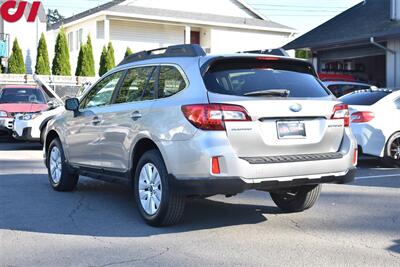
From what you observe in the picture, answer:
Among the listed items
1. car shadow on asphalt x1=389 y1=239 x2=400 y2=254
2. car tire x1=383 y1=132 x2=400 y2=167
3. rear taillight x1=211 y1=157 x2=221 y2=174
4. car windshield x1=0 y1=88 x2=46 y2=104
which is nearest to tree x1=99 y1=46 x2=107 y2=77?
car windshield x1=0 y1=88 x2=46 y2=104

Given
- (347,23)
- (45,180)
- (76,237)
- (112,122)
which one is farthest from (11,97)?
(347,23)

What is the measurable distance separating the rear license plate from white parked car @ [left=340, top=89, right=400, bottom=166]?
4594 millimetres

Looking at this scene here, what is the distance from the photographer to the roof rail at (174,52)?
6076 mm

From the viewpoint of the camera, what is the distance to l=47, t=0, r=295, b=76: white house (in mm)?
34391

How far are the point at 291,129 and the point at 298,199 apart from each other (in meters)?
1.42

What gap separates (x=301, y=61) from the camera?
6.34 meters

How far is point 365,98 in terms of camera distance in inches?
420

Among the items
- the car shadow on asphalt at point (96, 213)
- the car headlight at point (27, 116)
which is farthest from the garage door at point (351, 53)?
the car shadow on asphalt at point (96, 213)

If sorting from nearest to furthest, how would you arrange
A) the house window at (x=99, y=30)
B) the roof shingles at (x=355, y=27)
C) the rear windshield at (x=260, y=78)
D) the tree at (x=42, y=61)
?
the rear windshield at (x=260, y=78), the roof shingles at (x=355, y=27), the tree at (x=42, y=61), the house window at (x=99, y=30)

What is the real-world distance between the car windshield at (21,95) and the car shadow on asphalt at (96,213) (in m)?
7.95

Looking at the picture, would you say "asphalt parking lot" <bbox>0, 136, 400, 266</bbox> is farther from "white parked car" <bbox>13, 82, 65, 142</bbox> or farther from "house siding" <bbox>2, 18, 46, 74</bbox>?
"house siding" <bbox>2, 18, 46, 74</bbox>

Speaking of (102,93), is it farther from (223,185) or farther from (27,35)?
(27,35)

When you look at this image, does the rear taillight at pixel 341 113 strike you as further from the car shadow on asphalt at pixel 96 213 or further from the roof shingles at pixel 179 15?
the roof shingles at pixel 179 15

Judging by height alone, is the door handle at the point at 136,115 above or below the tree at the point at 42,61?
below
